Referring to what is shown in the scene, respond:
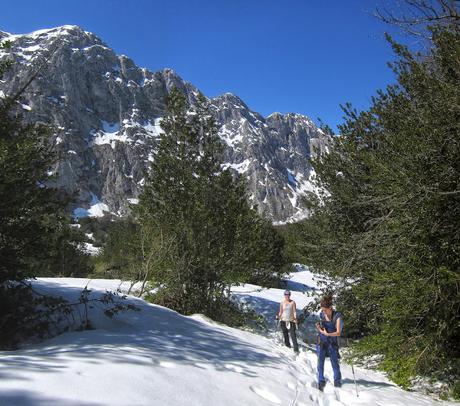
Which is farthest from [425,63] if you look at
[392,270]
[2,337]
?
[2,337]

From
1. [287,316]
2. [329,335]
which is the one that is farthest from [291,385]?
[287,316]

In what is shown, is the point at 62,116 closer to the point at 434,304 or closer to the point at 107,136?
the point at 107,136

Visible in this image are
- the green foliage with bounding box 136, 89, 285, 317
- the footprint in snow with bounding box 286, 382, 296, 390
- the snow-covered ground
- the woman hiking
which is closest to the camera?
the snow-covered ground

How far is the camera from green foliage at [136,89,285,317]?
487 inches

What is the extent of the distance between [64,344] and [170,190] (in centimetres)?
791

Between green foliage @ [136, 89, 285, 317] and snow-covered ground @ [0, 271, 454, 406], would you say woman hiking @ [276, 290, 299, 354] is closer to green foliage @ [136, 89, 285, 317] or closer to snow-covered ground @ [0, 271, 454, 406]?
snow-covered ground @ [0, 271, 454, 406]

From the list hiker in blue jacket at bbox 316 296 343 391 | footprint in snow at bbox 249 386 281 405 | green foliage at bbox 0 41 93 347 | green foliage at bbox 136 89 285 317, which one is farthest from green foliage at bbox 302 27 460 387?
green foliage at bbox 0 41 93 347

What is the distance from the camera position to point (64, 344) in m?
5.63

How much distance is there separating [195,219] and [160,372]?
798 cm

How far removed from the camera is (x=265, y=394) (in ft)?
17.0

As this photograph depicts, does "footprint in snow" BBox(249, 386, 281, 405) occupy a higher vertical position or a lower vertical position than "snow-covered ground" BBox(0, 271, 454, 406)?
lower

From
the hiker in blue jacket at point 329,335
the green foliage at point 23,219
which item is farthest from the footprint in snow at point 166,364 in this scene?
the hiker in blue jacket at point 329,335

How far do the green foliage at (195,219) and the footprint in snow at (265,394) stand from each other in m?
7.13

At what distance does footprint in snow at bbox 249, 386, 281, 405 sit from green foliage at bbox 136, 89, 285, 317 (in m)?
7.13
